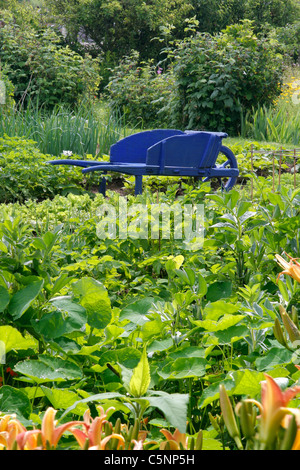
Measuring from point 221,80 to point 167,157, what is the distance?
5125mm

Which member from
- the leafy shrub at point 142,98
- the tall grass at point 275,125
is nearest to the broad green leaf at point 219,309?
the tall grass at point 275,125

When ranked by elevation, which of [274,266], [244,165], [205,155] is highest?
[274,266]

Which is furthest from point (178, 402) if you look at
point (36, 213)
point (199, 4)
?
point (199, 4)

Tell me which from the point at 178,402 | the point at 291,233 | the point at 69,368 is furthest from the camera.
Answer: the point at 291,233

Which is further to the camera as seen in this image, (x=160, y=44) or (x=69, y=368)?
(x=160, y=44)

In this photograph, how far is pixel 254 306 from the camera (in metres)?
1.17

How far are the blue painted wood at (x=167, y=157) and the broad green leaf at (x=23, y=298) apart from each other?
11.1ft

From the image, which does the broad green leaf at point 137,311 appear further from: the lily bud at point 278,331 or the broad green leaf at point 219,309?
the lily bud at point 278,331

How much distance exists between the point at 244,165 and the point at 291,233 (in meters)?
5.00

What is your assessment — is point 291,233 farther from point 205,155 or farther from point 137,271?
point 205,155

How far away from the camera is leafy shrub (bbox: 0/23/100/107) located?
10266 mm

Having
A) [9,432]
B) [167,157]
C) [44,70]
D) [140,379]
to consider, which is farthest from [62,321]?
[44,70]

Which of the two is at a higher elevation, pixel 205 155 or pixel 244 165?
pixel 205 155

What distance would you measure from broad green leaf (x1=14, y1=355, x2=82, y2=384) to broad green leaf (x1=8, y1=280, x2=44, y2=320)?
0.12m
